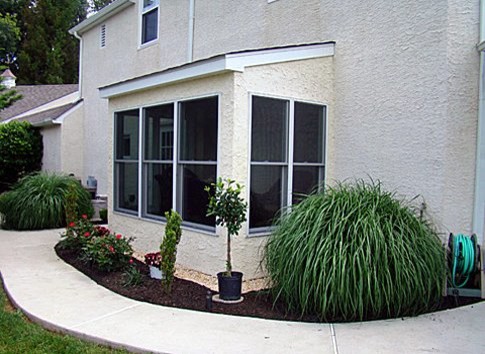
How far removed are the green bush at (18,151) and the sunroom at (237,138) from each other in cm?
939

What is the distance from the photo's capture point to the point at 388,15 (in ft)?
22.0

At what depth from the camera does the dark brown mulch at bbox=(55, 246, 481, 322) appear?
526cm

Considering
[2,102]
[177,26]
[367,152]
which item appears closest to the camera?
[367,152]

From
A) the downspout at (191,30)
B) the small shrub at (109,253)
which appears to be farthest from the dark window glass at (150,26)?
the small shrub at (109,253)

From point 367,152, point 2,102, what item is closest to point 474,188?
point 367,152

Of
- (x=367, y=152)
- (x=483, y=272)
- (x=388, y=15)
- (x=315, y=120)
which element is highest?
(x=388, y=15)

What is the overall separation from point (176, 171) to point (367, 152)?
9.81 ft

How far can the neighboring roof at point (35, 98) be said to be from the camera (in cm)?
2158

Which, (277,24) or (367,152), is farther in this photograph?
(277,24)

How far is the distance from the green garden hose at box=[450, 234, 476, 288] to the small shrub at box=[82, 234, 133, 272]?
180 inches

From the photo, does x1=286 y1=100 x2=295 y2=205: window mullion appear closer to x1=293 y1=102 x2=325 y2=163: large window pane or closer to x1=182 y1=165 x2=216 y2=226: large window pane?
x1=293 y1=102 x2=325 y2=163: large window pane

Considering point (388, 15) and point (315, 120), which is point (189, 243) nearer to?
point (315, 120)

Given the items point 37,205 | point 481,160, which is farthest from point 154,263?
point 37,205

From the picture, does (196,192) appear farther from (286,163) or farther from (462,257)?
(462,257)
